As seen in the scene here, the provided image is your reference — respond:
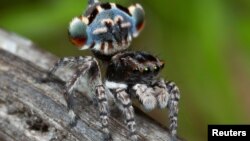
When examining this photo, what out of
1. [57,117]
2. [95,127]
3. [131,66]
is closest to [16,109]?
[57,117]

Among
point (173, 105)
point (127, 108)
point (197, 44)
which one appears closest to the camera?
point (127, 108)

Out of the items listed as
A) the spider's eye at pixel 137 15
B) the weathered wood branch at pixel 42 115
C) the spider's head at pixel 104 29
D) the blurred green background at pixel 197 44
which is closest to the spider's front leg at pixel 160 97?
the weathered wood branch at pixel 42 115

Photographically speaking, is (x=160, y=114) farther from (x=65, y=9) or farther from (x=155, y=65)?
(x=155, y=65)

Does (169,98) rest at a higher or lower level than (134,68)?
lower

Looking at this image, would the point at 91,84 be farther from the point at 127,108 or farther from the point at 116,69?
the point at 127,108

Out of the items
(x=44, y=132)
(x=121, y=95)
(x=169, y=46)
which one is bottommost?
(x=44, y=132)

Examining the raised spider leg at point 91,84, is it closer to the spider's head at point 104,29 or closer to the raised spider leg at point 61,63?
the raised spider leg at point 61,63

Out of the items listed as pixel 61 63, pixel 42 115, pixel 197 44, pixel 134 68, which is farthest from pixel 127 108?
pixel 197 44
